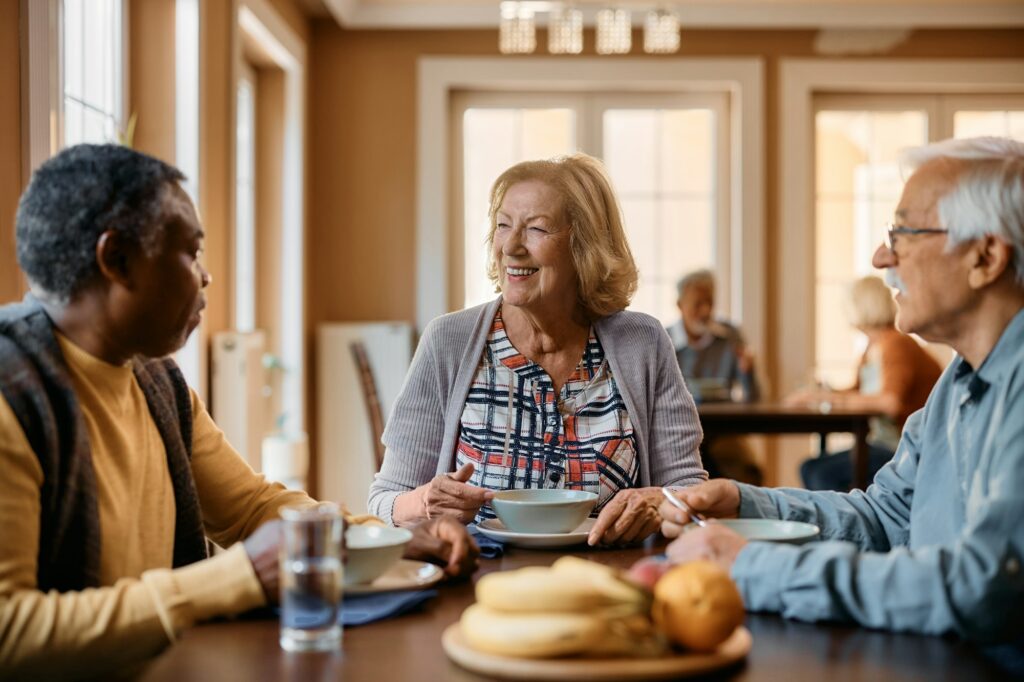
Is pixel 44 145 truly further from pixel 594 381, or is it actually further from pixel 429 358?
pixel 594 381

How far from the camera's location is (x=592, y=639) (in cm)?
100

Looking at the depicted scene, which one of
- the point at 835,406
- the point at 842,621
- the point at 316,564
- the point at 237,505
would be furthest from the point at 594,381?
the point at 835,406

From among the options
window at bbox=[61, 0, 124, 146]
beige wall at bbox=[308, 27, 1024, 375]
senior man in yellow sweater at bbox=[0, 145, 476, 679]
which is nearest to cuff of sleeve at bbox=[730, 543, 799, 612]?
senior man in yellow sweater at bbox=[0, 145, 476, 679]

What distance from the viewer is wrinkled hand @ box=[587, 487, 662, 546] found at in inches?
63.8

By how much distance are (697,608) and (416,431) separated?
1.06m

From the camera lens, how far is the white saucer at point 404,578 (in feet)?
4.23

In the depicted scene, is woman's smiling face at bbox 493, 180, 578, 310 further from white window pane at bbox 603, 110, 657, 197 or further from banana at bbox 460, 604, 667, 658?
white window pane at bbox 603, 110, 657, 197

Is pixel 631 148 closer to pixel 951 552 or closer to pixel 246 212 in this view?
pixel 246 212

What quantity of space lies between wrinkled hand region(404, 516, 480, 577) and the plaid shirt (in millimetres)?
494

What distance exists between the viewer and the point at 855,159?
20.5 ft

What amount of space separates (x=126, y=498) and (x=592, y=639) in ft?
2.00

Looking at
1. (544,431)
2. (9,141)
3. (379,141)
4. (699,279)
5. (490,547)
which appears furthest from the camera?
(379,141)

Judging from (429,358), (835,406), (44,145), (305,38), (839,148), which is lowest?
(835,406)

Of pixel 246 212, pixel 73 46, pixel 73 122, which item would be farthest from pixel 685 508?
pixel 246 212
